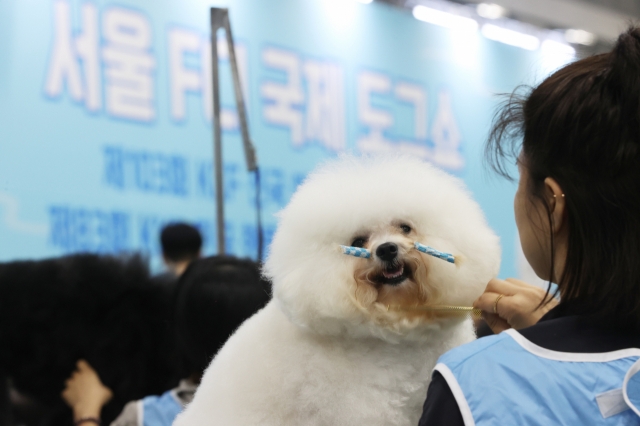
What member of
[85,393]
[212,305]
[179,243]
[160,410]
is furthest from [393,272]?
[179,243]

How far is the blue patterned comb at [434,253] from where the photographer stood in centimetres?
100

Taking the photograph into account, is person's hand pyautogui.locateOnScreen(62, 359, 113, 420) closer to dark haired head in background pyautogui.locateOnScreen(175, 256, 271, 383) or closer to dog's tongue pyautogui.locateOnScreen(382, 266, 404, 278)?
dark haired head in background pyautogui.locateOnScreen(175, 256, 271, 383)

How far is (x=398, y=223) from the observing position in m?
1.05

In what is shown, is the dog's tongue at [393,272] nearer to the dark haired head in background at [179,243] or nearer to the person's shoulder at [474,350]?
the person's shoulder at [474,350]

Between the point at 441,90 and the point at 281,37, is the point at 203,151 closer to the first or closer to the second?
the point at 281,37

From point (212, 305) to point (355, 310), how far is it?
46cm

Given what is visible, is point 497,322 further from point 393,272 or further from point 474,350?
point 474,350

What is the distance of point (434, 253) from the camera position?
3.31ft

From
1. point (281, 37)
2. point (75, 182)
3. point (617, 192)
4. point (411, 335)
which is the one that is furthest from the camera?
point (281, 37)

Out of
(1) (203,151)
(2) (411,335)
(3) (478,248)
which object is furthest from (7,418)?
(1) (203,151)

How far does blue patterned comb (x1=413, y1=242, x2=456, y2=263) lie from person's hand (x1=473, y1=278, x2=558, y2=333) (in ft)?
0.25

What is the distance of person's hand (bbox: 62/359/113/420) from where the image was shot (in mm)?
1599

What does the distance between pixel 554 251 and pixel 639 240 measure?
0.31ft

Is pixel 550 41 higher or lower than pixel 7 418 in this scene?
higher
